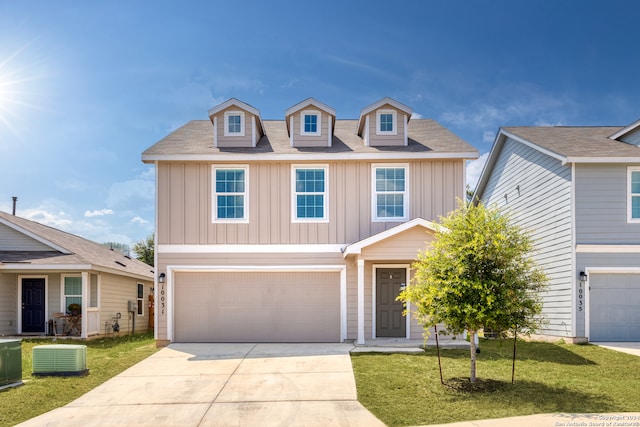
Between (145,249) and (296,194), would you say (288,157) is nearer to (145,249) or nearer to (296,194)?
(296,194)

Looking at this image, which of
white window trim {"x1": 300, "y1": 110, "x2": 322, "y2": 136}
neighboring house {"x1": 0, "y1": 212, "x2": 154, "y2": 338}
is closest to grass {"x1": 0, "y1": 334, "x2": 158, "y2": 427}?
neighboring house {"x1": 0, "y1": 212, "x2": 154, "y2": 338}

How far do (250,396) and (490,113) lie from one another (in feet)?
58.4

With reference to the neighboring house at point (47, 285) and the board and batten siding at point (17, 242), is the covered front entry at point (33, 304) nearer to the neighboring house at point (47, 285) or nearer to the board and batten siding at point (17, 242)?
the neighboring house at point (47, 285)

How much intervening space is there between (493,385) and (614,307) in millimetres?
7184

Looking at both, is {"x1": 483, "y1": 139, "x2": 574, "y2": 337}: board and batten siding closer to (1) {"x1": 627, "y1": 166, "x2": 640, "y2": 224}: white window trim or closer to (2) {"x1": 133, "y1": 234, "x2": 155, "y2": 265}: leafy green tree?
(1) {"x1": 627, "y1": 166, "x2": 640, "y2": 224}: white window trim

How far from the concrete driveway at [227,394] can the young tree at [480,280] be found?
6.98 feet

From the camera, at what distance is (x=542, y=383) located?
29.8 ft

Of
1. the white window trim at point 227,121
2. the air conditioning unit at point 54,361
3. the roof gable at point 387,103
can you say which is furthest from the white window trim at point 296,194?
the air conditioning unit at point 54,361

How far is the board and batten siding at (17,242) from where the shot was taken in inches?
695

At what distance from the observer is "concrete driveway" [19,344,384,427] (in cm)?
751

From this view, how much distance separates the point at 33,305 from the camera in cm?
1736

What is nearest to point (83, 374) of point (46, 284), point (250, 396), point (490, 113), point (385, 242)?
point (250, 396)

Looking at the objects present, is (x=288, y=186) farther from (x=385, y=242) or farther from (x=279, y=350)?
(x=279, y=350)

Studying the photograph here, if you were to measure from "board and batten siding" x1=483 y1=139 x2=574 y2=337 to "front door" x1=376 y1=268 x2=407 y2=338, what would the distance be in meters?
3.30
